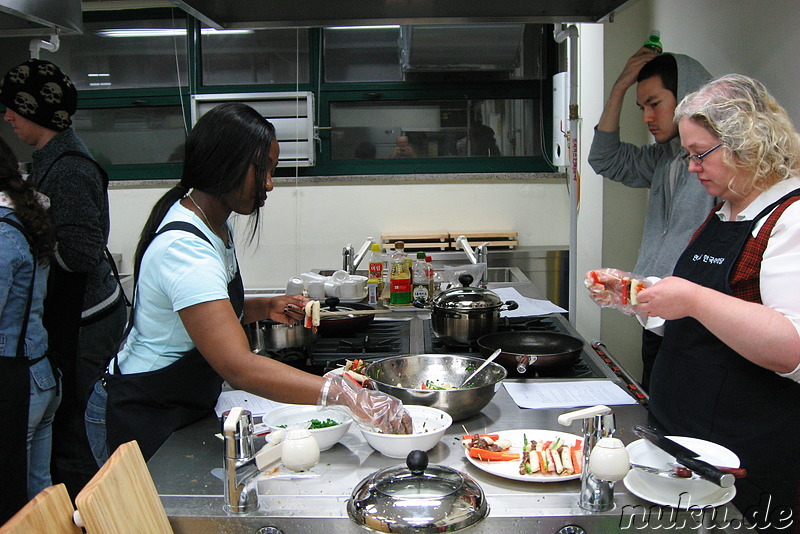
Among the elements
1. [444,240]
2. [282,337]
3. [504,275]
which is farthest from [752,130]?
[444,240]

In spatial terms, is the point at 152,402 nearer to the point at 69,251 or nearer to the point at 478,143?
the point at 69,251

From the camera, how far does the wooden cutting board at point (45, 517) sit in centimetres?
101

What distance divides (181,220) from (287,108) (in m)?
3.61

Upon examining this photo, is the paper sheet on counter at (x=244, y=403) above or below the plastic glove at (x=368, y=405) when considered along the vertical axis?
below

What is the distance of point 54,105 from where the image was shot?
9.50 feet

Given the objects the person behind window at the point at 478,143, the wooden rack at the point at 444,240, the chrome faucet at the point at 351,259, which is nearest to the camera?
the chrome faucet at the point at 351,259

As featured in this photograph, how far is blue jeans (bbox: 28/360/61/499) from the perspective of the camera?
8.07 feet

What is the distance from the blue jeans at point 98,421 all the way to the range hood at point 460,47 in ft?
11.1

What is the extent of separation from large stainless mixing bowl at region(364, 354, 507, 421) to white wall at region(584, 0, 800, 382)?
1495 millimetres

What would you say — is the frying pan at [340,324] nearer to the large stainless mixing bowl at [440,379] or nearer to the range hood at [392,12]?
the large stainless mixing bowl at [440,379]

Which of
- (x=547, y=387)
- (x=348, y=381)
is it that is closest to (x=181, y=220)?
(x=348, y=381)

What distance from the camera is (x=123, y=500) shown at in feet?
3.81

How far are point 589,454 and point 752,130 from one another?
2.98ft

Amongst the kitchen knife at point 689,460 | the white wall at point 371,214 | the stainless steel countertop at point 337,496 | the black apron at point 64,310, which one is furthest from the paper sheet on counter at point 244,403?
the white wall at point 371,214
